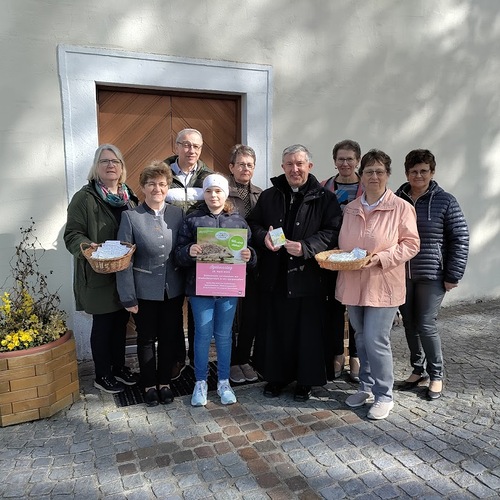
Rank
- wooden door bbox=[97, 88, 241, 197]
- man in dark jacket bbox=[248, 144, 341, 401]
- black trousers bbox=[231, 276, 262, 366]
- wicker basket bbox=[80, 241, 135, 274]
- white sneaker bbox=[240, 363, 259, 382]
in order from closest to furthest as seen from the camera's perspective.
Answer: wicker basket bbox=[80, 241, 135, 274] → man in dark jacket bbox=[248, 144, 341, 401] → black trousers bbox=[231, 276, 262, 366] → white sneaker bbox=[240, 363, 259, 382] → wooden door bbox=[97, 88, 241, 197]

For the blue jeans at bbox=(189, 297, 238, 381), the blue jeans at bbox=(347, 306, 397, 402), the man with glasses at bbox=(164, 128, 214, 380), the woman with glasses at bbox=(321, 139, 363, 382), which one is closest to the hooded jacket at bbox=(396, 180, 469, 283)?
the blue jeans at bbox=(347, 306, 397, 402)

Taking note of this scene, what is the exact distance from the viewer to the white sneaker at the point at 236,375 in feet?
13.8

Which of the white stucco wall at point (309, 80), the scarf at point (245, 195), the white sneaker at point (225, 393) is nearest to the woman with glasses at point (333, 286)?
the scarf at point (245, 195)

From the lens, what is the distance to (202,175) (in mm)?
4047

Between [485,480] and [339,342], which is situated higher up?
[339,342]

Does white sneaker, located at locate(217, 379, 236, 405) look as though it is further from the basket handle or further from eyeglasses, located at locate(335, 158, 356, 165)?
eyeglasses, located at locate(335, 158, 356, 165)

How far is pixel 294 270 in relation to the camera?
3.64 m

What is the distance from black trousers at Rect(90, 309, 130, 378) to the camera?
12.7 feet

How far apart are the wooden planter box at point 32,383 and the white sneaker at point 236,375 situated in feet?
4.67

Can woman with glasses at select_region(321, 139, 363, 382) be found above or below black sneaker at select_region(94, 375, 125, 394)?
above

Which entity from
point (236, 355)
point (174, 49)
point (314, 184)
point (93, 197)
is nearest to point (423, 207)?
point (314, 184)

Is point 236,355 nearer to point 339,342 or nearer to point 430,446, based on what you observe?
point 339,342

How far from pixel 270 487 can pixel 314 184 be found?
85.1 inches

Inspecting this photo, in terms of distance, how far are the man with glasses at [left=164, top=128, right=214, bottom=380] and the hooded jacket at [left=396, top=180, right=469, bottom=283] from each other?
1.82 m
